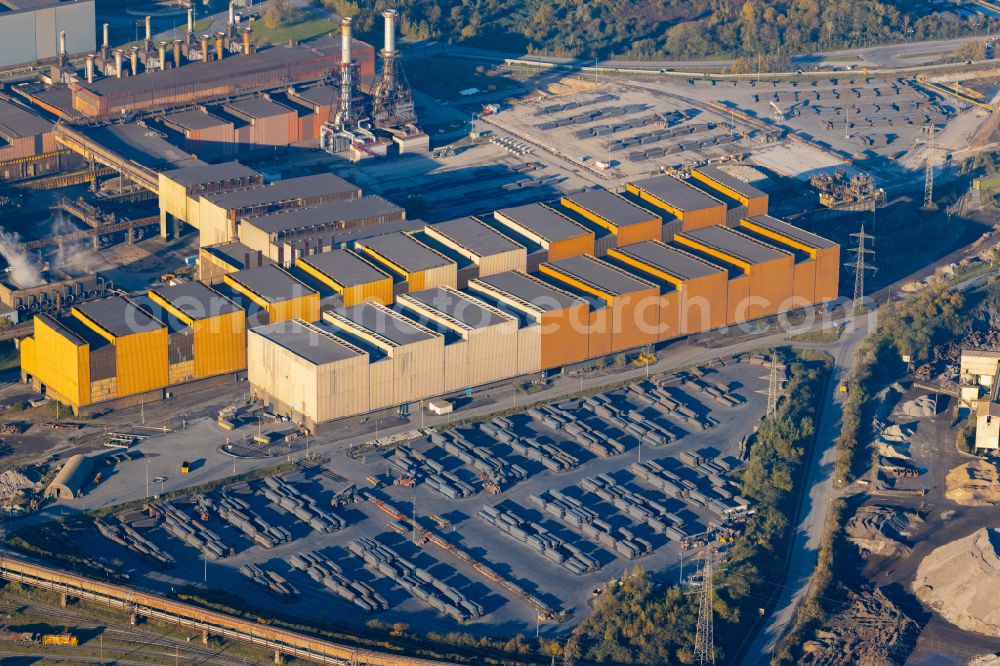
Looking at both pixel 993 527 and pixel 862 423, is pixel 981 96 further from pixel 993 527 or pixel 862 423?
pixel 993 527

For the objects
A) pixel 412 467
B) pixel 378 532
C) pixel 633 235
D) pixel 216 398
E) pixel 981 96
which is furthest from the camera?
pixel 981 96

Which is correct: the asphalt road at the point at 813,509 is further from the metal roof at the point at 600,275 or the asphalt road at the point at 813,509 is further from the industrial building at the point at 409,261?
the industrial building at the point at 409,261

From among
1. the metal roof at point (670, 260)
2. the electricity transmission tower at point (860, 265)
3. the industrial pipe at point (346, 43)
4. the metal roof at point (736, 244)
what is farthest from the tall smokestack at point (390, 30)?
→ the electricity transmission tower at point (860, 265)

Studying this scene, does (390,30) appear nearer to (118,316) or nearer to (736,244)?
(736,244)

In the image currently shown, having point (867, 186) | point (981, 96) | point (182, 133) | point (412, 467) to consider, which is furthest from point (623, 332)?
point (981, 96)

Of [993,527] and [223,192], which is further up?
[223,192]

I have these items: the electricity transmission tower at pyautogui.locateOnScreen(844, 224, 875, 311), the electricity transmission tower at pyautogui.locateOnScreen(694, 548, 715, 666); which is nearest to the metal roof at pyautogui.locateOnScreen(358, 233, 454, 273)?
the electricity transmission tower at pyautogui.locateOnScreen(844, 224, 875, 311)

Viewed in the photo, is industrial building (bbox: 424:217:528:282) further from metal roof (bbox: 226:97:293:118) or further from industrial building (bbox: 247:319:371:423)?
metal roof (bbox: 226:97:293:118)
